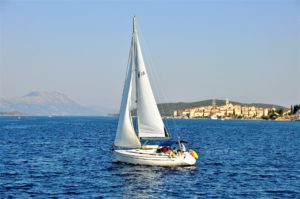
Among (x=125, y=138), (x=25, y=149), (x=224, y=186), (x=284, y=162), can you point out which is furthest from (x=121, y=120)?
(x=25, y=149)

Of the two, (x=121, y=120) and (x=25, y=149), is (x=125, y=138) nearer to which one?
(x=121, y=120)

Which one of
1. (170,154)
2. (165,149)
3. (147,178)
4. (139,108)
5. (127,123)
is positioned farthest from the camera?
(127,123)

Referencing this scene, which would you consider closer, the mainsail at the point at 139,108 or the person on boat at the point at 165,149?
the person on boat at the point at 165,149

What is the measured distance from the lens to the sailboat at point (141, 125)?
5053 centimetres

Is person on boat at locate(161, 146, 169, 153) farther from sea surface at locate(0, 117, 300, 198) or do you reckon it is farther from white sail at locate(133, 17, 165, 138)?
sea surface at locate(0, 117, 300, 198)

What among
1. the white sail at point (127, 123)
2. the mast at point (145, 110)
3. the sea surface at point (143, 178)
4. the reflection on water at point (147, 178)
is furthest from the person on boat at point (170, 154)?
the white sail at point (127, 123)

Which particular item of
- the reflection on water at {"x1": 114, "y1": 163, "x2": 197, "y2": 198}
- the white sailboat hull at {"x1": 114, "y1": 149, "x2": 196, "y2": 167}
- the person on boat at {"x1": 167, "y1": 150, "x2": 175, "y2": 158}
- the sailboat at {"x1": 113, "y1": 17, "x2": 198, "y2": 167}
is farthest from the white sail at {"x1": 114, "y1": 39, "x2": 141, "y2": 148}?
the person on boat at {"x1": 167, "y1": 150, "x2": 175, "y2": 158}

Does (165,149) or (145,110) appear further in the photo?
(145,110)

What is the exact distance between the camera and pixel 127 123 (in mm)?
51906

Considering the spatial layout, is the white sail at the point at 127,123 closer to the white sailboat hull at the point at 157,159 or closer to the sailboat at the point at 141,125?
the sailboat at the point at 141,125

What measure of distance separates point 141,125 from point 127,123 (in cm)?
147

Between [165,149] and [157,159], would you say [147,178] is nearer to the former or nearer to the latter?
[157,159]

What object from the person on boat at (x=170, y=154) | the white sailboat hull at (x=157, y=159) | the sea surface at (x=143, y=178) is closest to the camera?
the sea surface at (x=143, y=178)

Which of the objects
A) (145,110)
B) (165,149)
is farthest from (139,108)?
(165,149)
